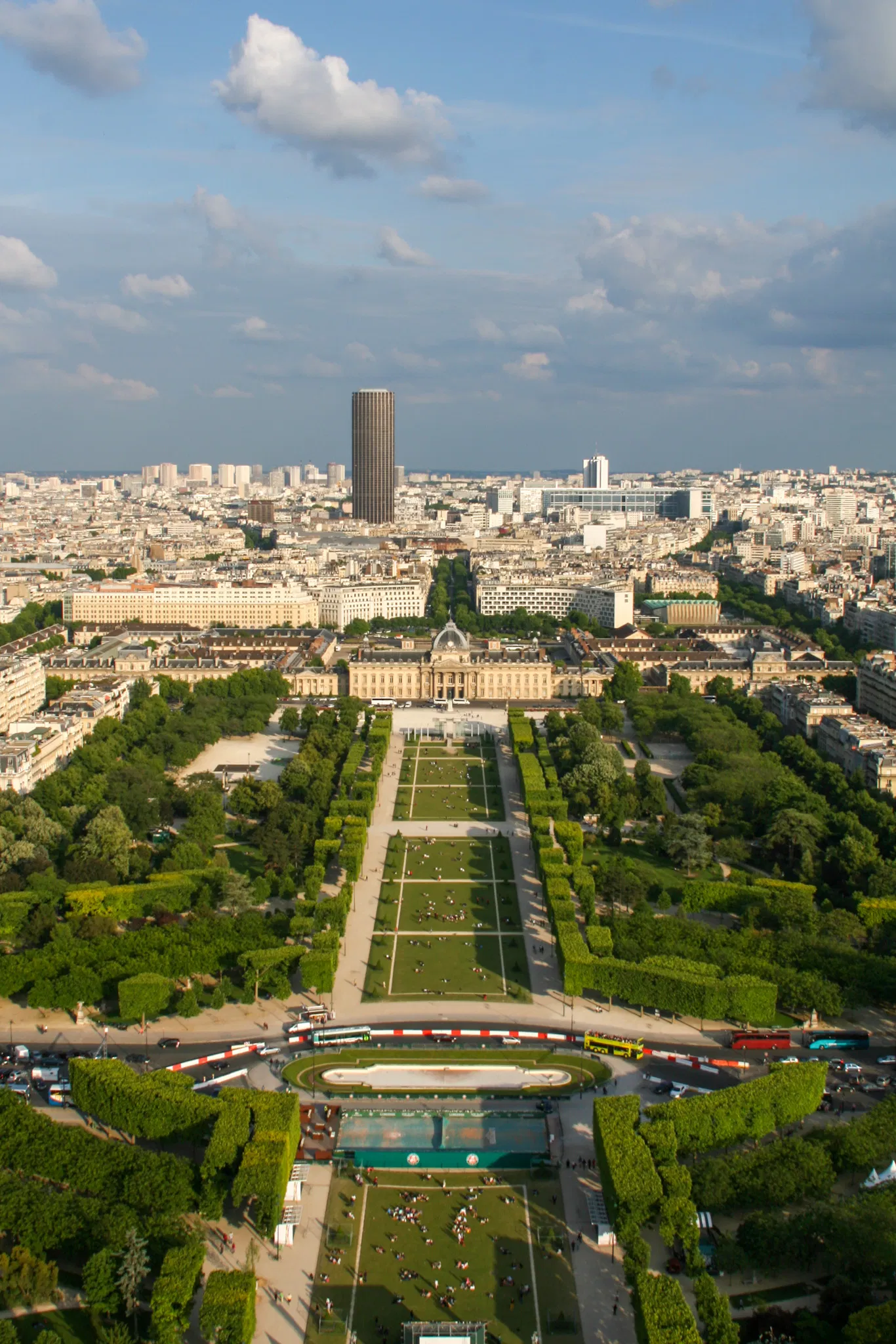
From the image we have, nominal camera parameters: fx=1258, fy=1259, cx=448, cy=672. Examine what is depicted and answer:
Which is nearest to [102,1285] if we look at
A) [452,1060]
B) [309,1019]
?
[452,1060]

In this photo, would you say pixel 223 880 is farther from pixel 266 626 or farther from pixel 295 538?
pixel 295 538

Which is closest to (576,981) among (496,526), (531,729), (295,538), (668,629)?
(531,729)

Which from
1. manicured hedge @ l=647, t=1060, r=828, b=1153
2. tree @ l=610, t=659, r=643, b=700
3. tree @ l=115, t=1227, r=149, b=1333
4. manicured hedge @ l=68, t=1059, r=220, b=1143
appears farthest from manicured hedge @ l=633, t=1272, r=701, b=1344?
tree @ l=610, t=659, r=643, b=700

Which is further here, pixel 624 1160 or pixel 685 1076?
pixel 685 1076

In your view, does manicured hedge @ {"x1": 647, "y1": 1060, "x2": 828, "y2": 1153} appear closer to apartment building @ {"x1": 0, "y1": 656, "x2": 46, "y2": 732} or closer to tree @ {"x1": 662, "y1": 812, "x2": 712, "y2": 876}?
tree @ {"x1": 662, "y1": 812, "x2": 712, "y2": 876}

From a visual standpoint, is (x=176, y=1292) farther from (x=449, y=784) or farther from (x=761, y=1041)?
(x=449, y=784)

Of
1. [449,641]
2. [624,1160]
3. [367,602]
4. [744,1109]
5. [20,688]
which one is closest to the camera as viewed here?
[624,1160]
